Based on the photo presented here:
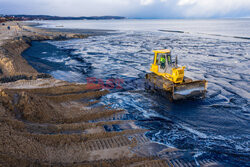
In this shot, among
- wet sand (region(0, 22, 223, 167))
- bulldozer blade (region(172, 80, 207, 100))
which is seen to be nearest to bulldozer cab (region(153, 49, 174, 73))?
bulldozer blade (region(172, 80, 207, 100))

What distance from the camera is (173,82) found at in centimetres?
906

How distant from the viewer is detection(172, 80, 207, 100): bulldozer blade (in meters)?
8.84

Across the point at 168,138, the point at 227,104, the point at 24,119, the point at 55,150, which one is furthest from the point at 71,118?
the point at 227,104

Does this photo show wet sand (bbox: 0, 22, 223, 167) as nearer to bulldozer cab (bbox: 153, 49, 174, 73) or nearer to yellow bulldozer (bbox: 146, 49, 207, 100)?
yellow bulldozer (bbox: 146, 49, 207, 100)

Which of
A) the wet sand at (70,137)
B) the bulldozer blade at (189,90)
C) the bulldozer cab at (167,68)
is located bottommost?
the wet sand at (70,137)

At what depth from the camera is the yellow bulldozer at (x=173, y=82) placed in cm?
884

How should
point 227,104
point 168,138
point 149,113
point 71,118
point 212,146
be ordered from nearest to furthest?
point 212,146 → point 168,138 → point 71,118 → point 149,113 → point 227,104

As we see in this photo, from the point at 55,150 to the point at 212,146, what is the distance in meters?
4.86

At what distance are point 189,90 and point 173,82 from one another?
85 cm

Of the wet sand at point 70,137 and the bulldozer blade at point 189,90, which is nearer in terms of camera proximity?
the wet sand at point 70,137

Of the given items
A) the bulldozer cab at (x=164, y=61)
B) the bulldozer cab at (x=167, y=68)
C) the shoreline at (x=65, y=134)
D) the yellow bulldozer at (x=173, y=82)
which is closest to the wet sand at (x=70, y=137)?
the shoreline at (x=65, y=134)

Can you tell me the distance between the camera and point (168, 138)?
6523 millimetres

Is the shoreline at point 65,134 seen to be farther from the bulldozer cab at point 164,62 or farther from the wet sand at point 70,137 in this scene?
the bulldozer cab at point 164,62

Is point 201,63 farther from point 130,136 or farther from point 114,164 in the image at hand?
point 114,164
